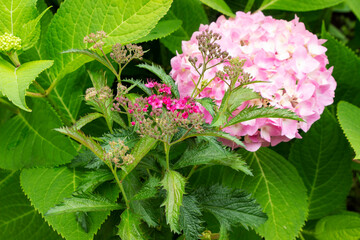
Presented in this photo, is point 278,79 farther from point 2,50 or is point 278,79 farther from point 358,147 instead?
point 2,50

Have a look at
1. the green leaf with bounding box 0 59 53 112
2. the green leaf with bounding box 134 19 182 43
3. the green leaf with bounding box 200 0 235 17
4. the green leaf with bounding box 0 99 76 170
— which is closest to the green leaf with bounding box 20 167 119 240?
the green leaf with bounding box 0 99 76 170

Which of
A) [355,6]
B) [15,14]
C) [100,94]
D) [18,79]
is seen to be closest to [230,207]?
[100,94]

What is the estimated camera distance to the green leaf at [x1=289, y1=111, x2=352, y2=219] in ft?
Result: 3.45

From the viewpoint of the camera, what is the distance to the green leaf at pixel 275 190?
874 millimetres

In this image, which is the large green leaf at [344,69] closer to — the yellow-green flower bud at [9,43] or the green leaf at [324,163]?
the green leaf at [324,163]

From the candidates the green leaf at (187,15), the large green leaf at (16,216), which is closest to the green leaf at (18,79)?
the large green leaf at (16,216)

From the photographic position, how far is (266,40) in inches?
34.6

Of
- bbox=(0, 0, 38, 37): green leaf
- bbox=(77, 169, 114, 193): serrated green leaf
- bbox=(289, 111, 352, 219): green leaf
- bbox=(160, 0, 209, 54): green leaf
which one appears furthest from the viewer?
bbox=(160, 0, 209, 54): green leaf

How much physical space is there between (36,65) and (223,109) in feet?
1.12

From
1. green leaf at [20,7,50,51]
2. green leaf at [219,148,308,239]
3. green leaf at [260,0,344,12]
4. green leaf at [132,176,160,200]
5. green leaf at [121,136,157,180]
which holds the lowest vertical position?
green leaf at [219,148,308,239]

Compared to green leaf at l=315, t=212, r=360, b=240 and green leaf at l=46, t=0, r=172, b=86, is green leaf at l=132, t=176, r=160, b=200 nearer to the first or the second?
green leaf at l=46, t=0, r=172, b=86

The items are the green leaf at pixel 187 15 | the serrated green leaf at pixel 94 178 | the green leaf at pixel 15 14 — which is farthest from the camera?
the green leaf at pixel 187 15

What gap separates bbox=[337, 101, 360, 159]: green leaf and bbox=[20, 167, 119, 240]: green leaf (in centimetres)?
50

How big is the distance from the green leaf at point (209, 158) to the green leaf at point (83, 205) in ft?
0.44
